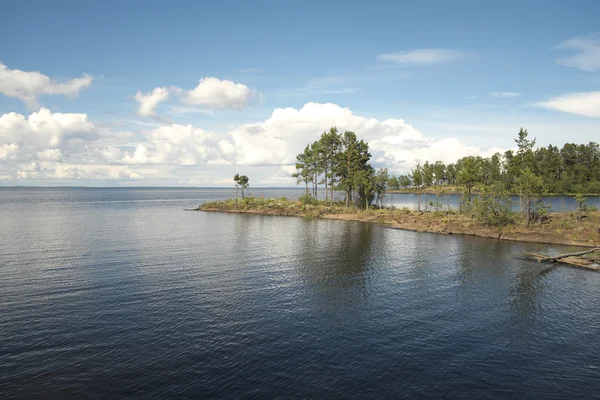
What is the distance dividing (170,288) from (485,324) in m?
35.4

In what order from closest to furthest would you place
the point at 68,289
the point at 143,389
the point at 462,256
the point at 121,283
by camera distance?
the point at 143,389 → the point at 68,289 → the point at 121,283 → the point at 462,256

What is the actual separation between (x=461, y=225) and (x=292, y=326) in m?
75.4

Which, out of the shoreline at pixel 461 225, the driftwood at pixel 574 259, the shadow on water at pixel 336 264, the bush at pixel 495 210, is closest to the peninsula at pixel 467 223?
the shoreline at pixel 461 225

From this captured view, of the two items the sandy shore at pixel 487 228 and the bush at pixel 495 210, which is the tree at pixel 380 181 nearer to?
the sandy shore at pixel 487 228

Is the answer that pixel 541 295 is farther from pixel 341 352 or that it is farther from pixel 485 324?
pixel 341 352

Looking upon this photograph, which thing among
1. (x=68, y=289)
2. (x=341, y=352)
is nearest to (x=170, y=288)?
(x=68, y=289)

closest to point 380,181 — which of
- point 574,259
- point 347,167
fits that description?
point 347,167

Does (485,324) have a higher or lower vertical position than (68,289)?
lower

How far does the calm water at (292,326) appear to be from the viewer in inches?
1014

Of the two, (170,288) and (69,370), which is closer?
(69,370)

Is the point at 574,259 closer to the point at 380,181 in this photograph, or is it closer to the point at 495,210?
the point at 495,210

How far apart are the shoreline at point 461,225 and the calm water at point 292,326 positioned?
79.8 feet

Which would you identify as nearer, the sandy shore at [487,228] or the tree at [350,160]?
the sandy shore at [487,228]

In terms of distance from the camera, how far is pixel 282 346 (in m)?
30.9
